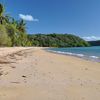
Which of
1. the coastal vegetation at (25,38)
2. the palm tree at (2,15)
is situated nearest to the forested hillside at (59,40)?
the coastal vegetation at (25,38)

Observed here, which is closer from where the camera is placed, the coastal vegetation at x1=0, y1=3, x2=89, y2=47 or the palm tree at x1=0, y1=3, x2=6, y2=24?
the palm tree at x1=0, y1=3, x2=6, y2=24

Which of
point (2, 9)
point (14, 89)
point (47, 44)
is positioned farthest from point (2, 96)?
point (47, 44)

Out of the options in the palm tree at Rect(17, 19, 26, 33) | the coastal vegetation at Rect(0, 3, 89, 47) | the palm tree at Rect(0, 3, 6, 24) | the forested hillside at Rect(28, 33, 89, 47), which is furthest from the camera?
the forested hillside at Rect(28, 33, 89, 47)

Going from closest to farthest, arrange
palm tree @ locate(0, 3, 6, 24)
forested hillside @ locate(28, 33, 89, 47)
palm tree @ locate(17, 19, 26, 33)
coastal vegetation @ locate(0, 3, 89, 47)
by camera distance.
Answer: palm tree @ locate(0, 3, 6, 24) < coastal vegetation @ locate(0, 3, 89, 47) < palm tree @ locate(17, 19, 26, 33) < forested hillside @ locate(28, 33, 89, 47)

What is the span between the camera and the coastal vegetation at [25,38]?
55.2 m

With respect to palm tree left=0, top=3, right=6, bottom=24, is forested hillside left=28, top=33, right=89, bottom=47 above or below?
below

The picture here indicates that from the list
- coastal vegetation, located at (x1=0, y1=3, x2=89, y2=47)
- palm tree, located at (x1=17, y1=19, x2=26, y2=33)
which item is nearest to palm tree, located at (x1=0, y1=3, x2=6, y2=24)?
coastal vegetation, located at (x1=0, y1=3, x2=89, y2=47)

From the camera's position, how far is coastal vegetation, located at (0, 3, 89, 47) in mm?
55219

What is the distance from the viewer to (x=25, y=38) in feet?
260

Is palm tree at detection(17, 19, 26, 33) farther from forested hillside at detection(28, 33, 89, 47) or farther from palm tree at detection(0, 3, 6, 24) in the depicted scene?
forested hillside at detection(28, 33, 89, 47)

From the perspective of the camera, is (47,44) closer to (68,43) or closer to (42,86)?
(68,43)

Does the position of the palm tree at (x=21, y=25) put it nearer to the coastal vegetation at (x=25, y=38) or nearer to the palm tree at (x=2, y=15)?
the coastal vegetation at (x=25, y=38)

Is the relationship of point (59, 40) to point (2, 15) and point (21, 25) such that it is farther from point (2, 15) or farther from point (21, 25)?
point (2, 15)

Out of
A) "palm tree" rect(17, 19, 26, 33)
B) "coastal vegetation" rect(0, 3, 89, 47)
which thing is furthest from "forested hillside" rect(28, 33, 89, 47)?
"palm tree" rect(17, 19, 26, 33)
